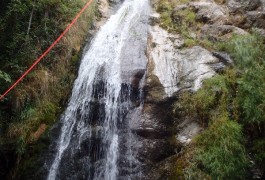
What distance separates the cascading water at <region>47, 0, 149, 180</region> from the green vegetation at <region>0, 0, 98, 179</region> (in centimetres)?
51

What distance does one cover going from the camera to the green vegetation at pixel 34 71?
6.78 meters

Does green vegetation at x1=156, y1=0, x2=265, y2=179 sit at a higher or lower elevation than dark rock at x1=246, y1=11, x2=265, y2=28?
lower

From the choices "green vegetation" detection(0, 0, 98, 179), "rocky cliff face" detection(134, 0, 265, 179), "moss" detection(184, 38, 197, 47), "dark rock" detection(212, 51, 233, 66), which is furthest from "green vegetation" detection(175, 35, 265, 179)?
"green vegetation" detection(0, 0, 98, 179)

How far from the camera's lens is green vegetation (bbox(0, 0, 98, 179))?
678cm

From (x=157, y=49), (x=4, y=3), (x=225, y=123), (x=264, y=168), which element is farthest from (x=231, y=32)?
(x=4, y=3)

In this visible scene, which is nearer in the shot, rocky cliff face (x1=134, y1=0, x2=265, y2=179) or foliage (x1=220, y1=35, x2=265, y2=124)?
foliage (x1=220, y1=35, x2=265, y2=124)

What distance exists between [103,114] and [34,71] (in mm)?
2510

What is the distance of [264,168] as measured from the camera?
16.1 ft

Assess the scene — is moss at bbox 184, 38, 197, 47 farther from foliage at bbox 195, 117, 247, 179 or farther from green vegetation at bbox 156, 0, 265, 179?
foliage at bbox 195, 117, 247, 179

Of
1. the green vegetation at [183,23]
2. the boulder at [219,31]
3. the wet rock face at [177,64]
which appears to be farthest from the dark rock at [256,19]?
the wet rock face at [177,64]

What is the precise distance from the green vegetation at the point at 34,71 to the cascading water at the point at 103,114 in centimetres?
51

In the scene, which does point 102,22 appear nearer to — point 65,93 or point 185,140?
point 65,93

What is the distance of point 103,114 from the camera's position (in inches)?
267

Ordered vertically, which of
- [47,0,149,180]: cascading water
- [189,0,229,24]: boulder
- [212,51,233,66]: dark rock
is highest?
[189,0,229,24]: boulder
